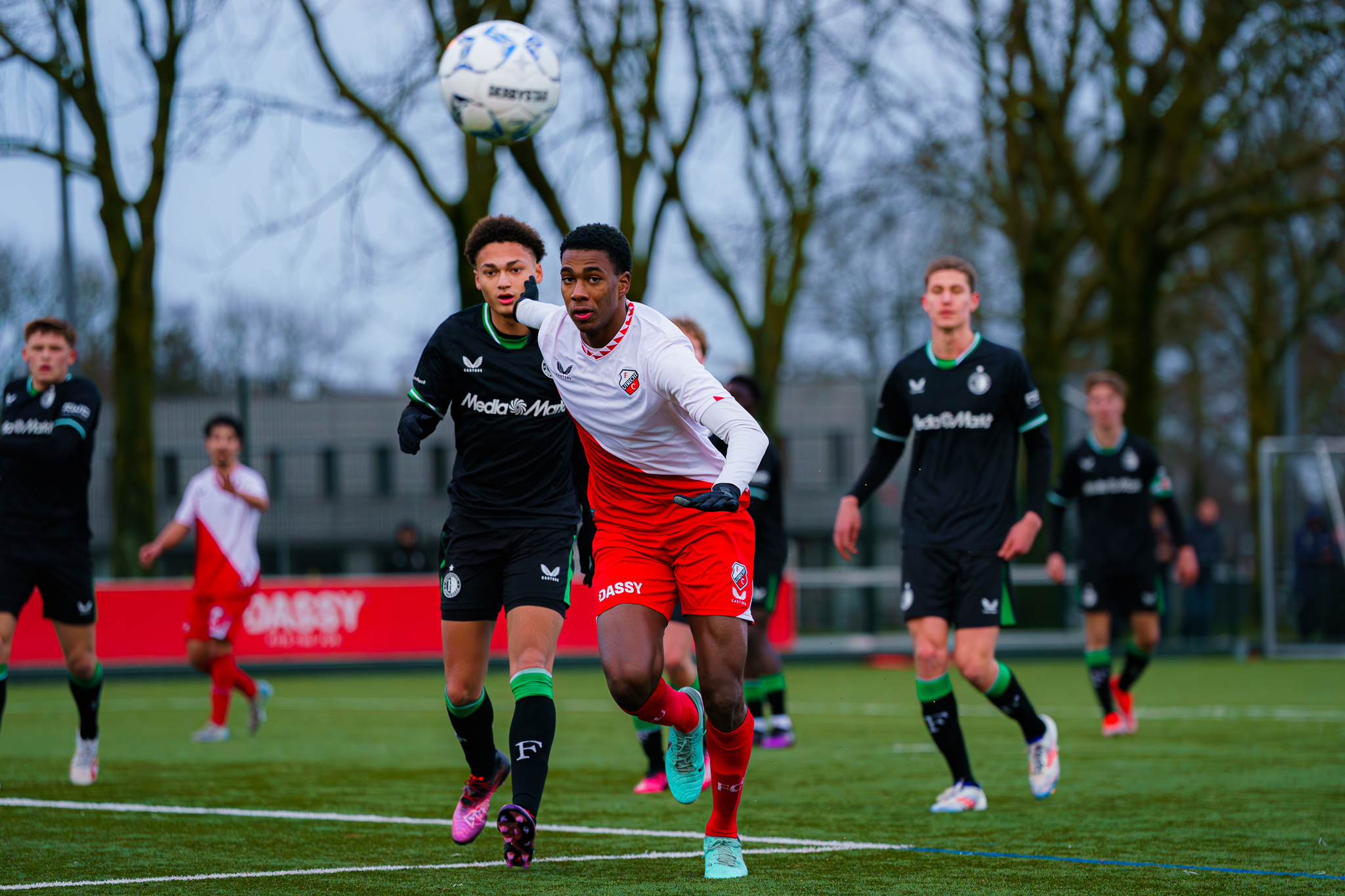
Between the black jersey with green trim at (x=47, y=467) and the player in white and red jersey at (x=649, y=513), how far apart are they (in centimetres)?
333

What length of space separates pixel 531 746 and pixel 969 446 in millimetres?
2788

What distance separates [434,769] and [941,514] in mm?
3454

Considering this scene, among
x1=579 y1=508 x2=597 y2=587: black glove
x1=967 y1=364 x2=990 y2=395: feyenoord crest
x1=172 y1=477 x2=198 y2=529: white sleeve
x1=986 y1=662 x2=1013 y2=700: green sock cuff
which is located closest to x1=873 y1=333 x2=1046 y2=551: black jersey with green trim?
x1=967 y1=364 x2=990 y2=395: feyenoord crest

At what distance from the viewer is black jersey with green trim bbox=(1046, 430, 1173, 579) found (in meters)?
11.0

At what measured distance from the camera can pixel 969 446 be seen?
714 centimetres

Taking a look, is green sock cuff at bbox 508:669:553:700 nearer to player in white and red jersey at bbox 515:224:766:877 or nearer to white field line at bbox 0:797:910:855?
player in white and red jersey at bbox 515:224:766:877

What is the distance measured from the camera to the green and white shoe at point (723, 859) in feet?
16.7

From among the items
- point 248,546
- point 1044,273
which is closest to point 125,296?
point 248,546

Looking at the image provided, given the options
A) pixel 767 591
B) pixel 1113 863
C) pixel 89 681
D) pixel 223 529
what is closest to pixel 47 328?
pixel 89 681

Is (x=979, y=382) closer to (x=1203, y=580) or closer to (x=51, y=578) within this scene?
(x=51, y=578)

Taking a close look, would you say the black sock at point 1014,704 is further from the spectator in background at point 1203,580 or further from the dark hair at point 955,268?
the spectator in background at point 1203,580

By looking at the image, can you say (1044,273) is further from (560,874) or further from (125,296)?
(560,874)

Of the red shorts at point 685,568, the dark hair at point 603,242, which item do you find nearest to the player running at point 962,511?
the red shorts at point 685,568

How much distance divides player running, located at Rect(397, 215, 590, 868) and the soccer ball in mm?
1168
